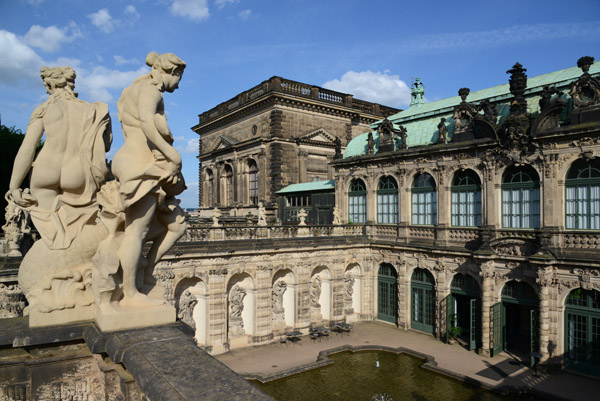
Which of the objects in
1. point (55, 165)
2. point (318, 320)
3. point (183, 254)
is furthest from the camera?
point (318, 320)

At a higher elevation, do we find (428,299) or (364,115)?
(364,115)

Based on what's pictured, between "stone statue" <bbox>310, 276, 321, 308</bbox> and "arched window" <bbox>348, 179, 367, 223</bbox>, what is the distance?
5.17 m

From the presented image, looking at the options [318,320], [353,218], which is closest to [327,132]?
[353,218]

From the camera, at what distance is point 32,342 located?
13.8 feet

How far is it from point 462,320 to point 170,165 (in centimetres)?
2273

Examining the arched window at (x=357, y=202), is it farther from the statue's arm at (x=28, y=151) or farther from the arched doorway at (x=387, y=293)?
the statue's arm at (x=28, y=151)

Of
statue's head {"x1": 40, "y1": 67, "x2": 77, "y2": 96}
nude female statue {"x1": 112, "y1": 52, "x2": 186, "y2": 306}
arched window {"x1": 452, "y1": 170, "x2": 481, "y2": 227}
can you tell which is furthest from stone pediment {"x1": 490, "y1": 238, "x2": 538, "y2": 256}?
statue's head {"x1": 40, "y1": 67, "x2": 77, "y2": 96}

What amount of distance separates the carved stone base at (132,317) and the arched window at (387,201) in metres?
22.6

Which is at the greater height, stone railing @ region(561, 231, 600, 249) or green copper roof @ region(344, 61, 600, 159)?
green copper roof @ region(344, 61, 600, 159)

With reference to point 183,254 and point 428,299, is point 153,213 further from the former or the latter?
point 428,299

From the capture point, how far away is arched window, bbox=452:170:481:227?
878 inches

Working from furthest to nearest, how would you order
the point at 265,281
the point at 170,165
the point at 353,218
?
the point at 353,218, the point at 265,281, the point at 170,165

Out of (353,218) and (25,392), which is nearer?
(25,392)

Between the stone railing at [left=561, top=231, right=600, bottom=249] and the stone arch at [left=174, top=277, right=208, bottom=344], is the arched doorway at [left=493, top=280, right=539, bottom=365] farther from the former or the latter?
the stone arch at [left=174, top=277, right=208, bottom=344]
